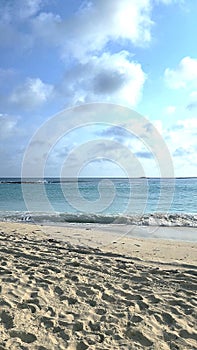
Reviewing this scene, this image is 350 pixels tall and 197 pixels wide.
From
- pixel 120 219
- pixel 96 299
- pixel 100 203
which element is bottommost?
pixel 96 299

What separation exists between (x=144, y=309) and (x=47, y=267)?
249 centimetres

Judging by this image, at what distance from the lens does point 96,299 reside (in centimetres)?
473

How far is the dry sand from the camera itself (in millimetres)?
3656

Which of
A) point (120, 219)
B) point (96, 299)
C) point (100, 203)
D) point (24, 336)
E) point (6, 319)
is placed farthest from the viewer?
point (100, 203)

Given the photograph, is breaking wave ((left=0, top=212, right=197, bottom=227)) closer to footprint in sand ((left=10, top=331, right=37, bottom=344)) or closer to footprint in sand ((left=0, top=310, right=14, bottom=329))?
footprint in sand ((left=0, top=310, right=14, bottom=329))

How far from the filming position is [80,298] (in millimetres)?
4742

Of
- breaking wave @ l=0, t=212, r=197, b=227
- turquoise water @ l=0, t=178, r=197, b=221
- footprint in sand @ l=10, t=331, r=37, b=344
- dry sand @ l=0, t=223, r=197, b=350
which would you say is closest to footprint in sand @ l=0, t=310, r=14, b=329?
dry sand @ l=0, t=223, r=197, b=350

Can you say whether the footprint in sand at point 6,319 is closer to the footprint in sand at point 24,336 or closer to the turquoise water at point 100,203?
the footprint in sand at point 24,336

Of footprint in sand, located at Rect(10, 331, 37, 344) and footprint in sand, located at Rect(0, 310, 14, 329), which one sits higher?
footprint in sand, located at Rect(0, 310, 14, 329)

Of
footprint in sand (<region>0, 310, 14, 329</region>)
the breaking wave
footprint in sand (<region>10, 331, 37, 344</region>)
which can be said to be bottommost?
footprint in sand (<region>10, 331, 37, 344</region>)

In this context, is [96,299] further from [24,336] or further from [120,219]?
[120,219]

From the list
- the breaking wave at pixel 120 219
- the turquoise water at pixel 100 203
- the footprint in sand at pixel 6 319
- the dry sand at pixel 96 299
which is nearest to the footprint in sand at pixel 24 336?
the dry sand at pixel 96 299

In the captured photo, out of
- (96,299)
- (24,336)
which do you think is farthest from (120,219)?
(24,336)

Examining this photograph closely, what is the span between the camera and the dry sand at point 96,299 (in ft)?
12.0
